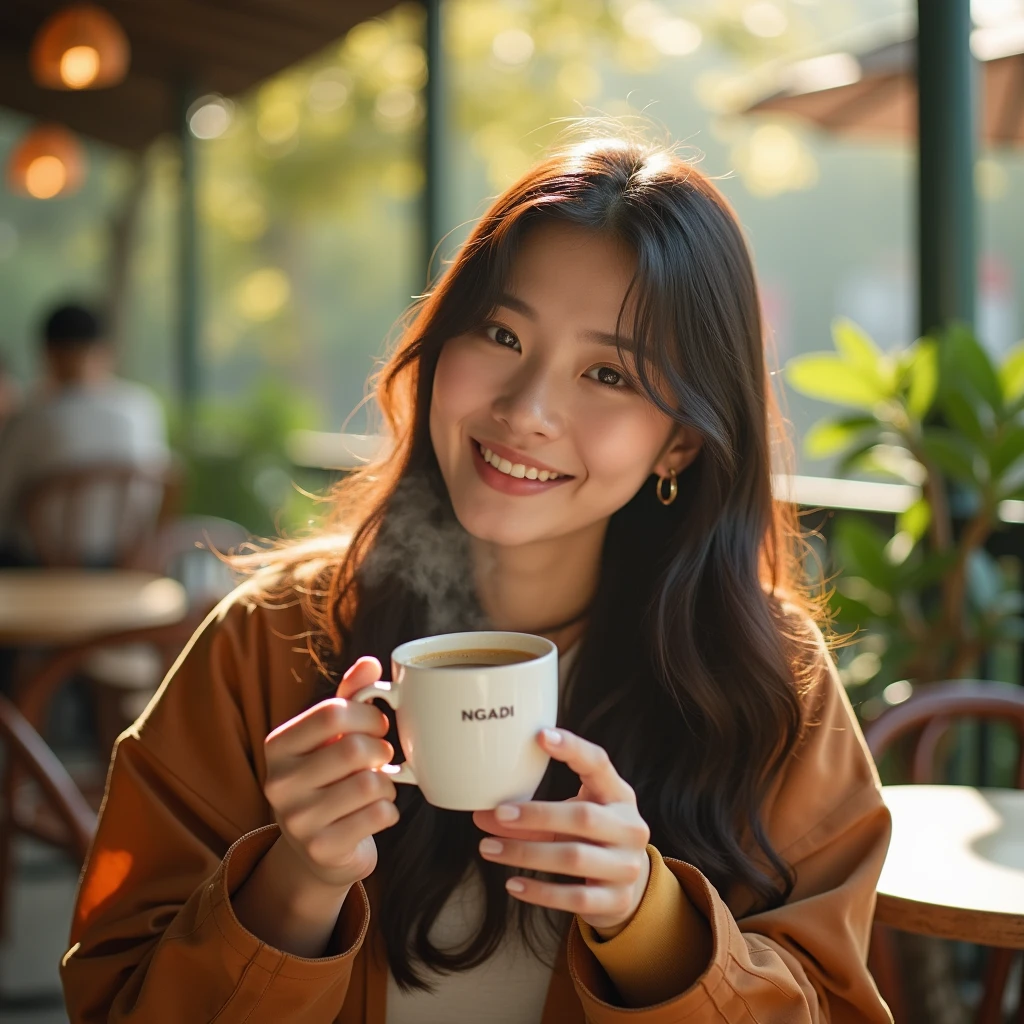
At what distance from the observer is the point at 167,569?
410cm

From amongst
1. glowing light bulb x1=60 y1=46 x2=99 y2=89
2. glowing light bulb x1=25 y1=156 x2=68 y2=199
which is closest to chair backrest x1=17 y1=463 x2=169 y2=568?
glowing light bulb x1=60 y1=46 x2=99 y2=89

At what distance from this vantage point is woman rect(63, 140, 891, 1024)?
1080 mm

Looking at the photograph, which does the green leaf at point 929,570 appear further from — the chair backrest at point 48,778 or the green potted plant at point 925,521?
the chair backrest at point 48,778

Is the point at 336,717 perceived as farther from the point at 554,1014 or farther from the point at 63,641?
the point at 63,641

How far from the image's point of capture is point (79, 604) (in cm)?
307

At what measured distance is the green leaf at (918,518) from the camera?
260cm

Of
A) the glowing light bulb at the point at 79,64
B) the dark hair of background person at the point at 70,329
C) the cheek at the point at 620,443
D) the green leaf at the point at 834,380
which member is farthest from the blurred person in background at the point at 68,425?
the cheek at the point at 620,443

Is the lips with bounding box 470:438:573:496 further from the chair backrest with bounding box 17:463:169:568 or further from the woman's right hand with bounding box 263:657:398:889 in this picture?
the chair backrest with bounding box 17:463:169:568

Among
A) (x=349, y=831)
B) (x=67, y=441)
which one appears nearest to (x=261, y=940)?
(x=349, y=831)

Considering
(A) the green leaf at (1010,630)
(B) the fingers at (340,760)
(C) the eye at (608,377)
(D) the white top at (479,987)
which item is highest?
(C) the eye at (608,377)

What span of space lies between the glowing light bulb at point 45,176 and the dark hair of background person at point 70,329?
3234 mm

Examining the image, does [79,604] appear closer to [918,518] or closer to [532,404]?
[918,518]

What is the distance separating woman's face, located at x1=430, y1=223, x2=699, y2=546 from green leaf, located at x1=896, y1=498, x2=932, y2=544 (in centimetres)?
151

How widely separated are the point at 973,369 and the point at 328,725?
183cm
